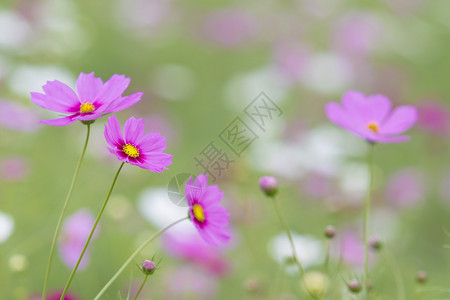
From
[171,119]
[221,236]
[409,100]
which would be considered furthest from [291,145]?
[221,236]

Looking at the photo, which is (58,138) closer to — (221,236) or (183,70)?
(183,70)

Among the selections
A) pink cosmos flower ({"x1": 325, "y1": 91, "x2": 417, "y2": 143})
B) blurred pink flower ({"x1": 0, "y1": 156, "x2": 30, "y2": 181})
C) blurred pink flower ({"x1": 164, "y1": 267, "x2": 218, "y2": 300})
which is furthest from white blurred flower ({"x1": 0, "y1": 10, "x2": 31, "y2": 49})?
pink cosmos flower ({"x1": 325, "y1": 91, "x2": 417, "y2": 143})

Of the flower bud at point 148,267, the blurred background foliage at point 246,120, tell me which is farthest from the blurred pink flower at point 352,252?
the flower bud at point 148,267

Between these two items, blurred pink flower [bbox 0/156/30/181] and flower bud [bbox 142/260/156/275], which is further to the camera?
blurred pink flower [bbox 0/156/30/181]

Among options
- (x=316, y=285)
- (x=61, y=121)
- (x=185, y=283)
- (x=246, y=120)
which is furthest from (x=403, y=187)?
(x=61, y=121)

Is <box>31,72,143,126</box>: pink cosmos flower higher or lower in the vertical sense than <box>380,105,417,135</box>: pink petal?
higher

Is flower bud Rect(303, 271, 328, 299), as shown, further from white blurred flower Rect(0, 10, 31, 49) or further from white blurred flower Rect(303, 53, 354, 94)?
white blurred flower Rect(303, 53, 354, 94)

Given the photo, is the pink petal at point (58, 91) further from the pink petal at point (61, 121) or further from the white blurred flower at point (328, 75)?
the white blurred flower at point (328, 75)
